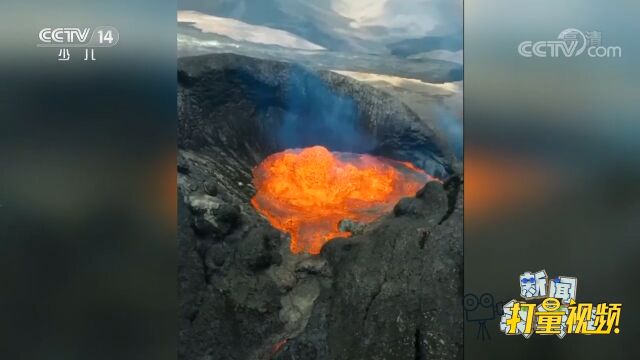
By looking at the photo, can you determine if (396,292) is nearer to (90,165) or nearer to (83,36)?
(90,165)

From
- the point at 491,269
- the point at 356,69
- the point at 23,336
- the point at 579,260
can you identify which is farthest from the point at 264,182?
the point at 579,260

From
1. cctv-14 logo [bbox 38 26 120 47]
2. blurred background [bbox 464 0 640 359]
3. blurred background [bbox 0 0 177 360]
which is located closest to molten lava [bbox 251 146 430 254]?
blurred background [bbox 464 0 640 359]

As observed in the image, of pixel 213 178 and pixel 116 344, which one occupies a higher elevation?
pixel 213 178

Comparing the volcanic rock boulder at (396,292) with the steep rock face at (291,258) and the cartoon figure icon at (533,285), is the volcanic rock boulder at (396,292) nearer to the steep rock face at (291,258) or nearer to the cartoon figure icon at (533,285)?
the steep rock face at (291,258)

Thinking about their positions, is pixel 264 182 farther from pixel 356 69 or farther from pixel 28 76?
pixel 28 76

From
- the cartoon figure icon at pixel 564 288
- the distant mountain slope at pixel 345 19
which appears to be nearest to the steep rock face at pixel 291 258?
the distant mountain slope at pixel 345 19

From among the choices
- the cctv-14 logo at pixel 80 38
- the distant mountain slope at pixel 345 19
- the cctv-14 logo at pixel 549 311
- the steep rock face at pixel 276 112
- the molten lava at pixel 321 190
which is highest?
the distant mountain slope at pixel 345 19
